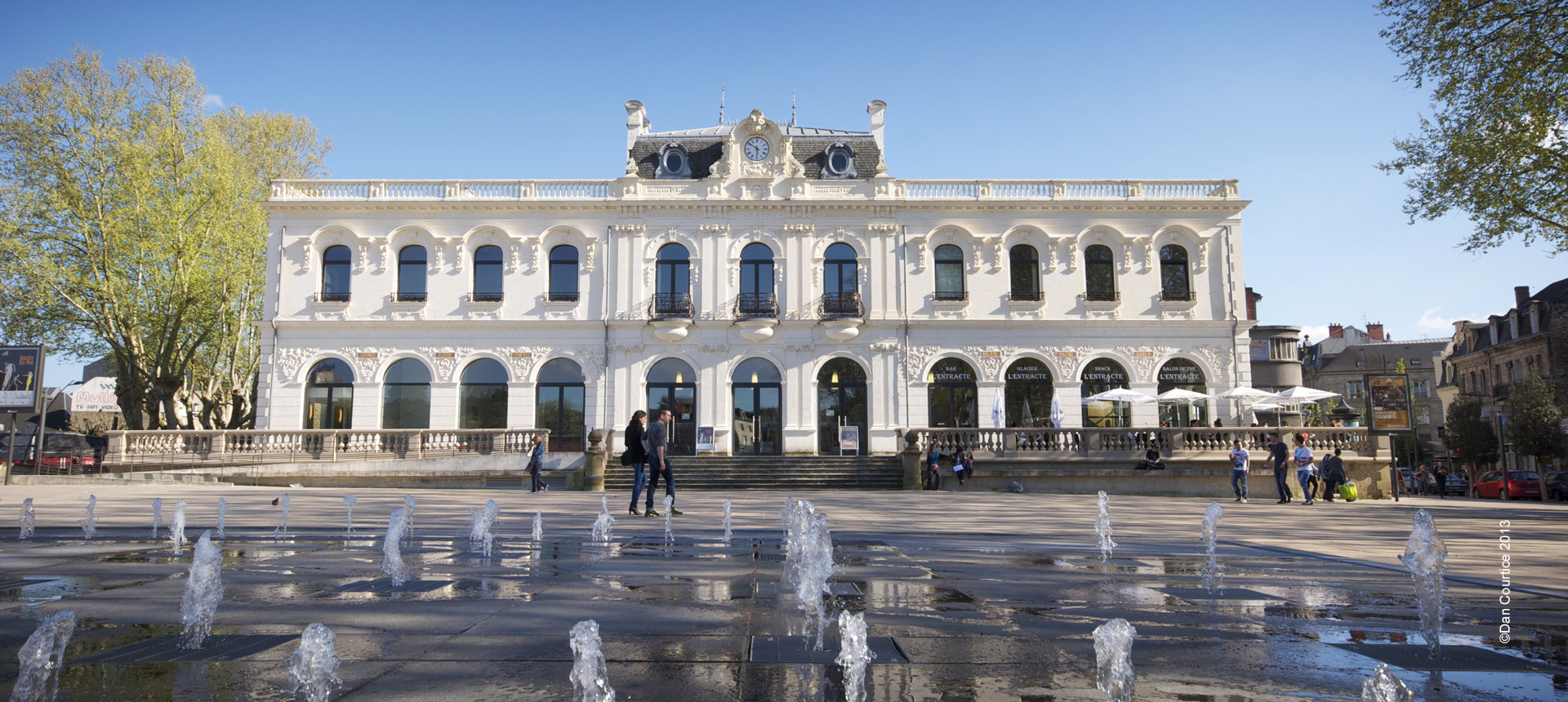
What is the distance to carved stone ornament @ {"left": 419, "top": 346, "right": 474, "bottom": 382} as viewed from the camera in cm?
3102

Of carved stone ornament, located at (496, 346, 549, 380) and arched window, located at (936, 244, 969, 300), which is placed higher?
arched window, located at (936, 244, 969, 300)

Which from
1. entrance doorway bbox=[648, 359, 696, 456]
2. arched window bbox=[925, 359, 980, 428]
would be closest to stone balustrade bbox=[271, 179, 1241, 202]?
arched window bbox=[925, 359, 980, 428]

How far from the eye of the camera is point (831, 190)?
32.2 m

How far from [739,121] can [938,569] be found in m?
27.0

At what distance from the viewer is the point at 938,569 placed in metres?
7.27

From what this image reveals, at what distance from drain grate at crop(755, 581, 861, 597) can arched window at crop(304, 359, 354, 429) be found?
29060mm

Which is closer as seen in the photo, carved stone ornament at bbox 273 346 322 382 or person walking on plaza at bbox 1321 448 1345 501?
person walking on plaza at bbox 1321 448 1345 501

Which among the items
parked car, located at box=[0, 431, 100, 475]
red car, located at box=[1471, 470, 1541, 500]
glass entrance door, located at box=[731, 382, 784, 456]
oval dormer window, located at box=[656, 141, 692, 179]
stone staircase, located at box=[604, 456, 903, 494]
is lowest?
red car, located at box=[1471, 470, 1541, 500]

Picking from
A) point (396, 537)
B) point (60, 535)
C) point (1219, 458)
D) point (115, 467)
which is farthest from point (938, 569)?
point (115, 467)

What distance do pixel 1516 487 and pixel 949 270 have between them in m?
27.4

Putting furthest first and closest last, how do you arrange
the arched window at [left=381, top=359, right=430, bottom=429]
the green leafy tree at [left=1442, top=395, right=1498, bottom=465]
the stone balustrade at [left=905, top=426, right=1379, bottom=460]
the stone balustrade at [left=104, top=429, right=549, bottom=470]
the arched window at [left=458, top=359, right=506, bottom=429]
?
the green leafy tree at [left=1442, top=395, right=1498, bottom=465], the arched window at [left=458, top=359, right=506, bottom=429], the arched window at [left=381, top=359, right=430, bottom=429], the stone balustrade at [left=104, top=429, right=549, bottom=470], the stone balustrade at [left=905, top=426, right=1379, bottom=460]

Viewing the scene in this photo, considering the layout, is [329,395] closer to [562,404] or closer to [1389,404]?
[562,404]

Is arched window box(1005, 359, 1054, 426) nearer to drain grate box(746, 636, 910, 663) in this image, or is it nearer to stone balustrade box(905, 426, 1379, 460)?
stone balustrade box(905, 426, 1379, 460)

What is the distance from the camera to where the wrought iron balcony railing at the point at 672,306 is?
3138 cm
